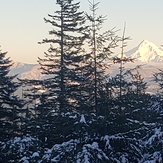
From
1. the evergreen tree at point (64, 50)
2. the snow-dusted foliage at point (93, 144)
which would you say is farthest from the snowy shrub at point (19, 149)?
the evergreen tree at point (64, 50)

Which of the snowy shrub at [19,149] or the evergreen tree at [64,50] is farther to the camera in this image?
the evergreen tree at [64,50]

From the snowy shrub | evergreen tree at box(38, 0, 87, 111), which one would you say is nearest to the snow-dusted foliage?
the snowy shrub

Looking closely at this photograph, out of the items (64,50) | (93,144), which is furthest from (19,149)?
(64,50)

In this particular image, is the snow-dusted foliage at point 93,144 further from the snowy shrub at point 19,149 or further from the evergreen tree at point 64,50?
the evergreen tree at point 64,50

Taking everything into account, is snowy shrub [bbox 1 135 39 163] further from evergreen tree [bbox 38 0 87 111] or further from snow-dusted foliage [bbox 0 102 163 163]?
evergreen tree [bbox 38 0 87 111]

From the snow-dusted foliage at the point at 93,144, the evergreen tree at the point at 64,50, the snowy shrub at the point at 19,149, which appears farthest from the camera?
the evergreen tree at the point at 64,50

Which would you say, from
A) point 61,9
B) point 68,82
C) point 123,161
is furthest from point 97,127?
point 61,9

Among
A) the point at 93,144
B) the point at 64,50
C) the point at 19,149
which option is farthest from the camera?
the point at 64,50

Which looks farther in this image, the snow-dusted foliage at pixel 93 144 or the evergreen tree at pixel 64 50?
the evergreen tree at pixel 64 50

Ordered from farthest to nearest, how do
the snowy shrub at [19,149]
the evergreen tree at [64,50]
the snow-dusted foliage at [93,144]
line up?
the evergreen tree at [64,50] → the snowy shrub at [19,149] → the snow-dusted foliage at [93,144]

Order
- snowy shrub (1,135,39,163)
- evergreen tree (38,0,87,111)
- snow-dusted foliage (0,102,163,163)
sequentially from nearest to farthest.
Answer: snow-dusted foliage (0,102,163,163)
snowy shrub (1,135,39,163)
evergreen tree (38,0,87,111)

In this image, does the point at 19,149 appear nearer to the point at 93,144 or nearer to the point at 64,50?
the point at 93,144

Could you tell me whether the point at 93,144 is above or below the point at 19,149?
above

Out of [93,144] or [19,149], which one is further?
[19,149]
